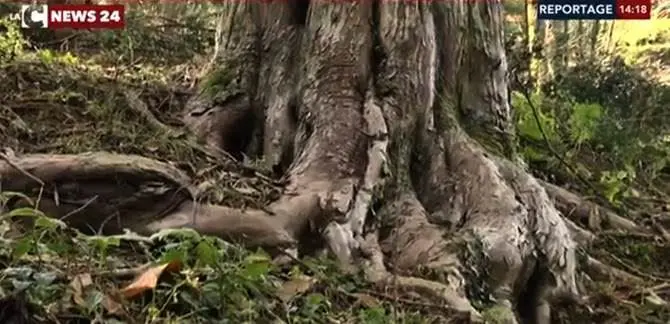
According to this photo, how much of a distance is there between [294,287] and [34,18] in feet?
16.9

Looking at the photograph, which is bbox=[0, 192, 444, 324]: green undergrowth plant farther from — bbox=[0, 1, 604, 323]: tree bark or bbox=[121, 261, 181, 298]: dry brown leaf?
bbox=[0, 1, 604, 323]: tree bark

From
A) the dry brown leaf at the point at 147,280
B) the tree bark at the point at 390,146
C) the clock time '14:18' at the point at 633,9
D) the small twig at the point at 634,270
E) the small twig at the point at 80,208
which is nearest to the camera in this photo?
the dry brown leaf at the point at 147,280

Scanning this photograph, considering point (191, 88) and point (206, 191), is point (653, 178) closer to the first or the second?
point (191, 88)

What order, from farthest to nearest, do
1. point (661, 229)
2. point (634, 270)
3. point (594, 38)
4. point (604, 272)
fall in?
point (594, 38) < point (661, 229) < point (634, 270) < point (604, 272)

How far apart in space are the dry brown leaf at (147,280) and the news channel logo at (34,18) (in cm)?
519

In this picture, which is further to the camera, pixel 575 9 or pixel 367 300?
pixel 575 9

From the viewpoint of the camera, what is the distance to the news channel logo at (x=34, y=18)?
7.72 metres

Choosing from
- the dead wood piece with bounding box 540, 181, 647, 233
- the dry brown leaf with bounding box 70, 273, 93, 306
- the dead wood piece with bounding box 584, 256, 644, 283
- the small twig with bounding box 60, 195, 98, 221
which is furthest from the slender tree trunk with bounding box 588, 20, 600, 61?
the dry brown leaf with bounding box 70, 273, 93, 306

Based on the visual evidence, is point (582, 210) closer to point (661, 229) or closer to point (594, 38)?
point (661, 229)

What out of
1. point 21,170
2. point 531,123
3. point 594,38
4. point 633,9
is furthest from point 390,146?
point 633,9

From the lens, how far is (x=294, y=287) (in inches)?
132

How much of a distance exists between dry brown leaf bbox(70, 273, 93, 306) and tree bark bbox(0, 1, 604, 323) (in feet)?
2.95

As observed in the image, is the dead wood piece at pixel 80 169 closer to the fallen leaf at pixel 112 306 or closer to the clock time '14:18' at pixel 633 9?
the fallen leaf at pixel 112 306

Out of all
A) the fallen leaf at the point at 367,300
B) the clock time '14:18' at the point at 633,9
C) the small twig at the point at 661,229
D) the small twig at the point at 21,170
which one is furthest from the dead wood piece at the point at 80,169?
the clock time '14:18' at the point at 633,9
